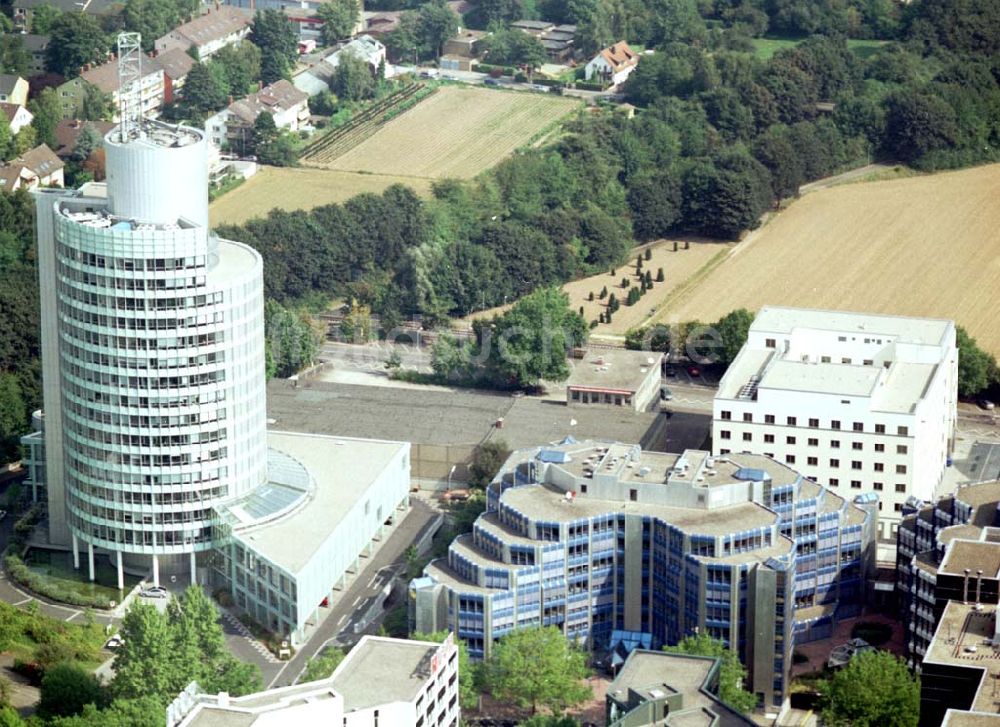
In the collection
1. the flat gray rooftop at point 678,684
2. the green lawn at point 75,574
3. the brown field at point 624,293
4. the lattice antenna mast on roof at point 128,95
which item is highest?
the lattice antenna mast on roof at point 128,95

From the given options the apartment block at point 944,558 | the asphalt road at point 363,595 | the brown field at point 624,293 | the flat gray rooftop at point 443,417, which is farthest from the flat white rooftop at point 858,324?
the asphalt road at point 363,595

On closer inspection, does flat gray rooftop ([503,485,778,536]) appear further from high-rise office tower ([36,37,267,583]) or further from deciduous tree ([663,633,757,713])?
high-rise office tower ([36,37,267,583])

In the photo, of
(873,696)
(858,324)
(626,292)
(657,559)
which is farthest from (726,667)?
(626,292)

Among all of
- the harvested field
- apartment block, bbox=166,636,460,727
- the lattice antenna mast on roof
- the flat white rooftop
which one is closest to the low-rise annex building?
the flat white rooftop

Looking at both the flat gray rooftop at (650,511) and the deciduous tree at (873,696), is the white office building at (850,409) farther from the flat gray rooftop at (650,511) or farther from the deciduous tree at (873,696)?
the deciduous tree at (873,696)

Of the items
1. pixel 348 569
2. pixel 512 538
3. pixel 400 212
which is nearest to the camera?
pixel 512 538

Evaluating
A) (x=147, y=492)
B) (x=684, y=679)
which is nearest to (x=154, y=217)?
(x=147, y=492)

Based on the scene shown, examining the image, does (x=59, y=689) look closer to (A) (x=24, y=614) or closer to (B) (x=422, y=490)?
(A) (x=24, y=614)
